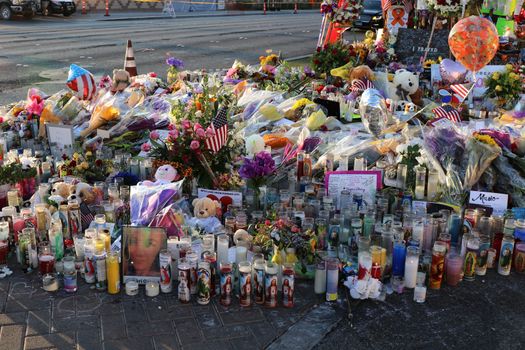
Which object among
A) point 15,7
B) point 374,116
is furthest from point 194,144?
point 15,7

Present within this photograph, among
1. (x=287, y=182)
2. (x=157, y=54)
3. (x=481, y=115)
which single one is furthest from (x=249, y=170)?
(x=157, y=54)

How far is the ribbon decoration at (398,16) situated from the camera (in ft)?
40.1

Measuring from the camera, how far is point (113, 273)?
13.7ft

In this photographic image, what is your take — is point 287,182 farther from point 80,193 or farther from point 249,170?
point 80,193

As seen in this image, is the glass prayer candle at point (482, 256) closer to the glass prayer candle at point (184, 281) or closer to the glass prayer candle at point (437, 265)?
the glass prayer candle at point (437, 265)

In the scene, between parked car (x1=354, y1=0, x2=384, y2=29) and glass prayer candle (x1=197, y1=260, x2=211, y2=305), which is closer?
glass prayer candle (x1=197, y1=260, x2=211, y2=305)

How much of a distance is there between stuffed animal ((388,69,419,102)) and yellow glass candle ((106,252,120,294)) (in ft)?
19.6

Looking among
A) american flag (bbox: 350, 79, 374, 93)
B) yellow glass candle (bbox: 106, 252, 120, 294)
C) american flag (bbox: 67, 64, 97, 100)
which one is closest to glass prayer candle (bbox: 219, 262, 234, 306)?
yellow glass candle (bbox: 106, 252, 120, 294)

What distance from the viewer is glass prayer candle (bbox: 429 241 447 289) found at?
4296 mm

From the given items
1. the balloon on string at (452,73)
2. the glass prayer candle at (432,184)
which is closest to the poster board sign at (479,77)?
the balloon on string at (452,73)

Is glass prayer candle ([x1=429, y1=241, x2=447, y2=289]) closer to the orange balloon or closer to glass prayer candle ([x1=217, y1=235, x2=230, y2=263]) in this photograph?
glass prayer candle ([x1=217, y1=235, x2=230, y2=263])

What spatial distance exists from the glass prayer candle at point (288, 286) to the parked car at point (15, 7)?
2370 cm

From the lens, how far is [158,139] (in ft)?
21.5

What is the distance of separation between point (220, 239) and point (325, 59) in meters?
6.75
